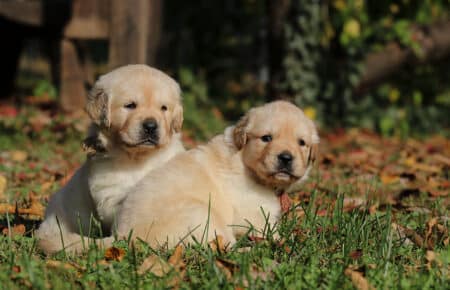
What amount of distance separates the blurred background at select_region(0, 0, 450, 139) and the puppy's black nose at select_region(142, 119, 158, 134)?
11.1ft

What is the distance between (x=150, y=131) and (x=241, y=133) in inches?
20.9

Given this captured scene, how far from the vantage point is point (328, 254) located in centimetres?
349

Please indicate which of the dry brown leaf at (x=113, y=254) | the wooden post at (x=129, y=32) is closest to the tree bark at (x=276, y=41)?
the wooden post at (x=129, y=32)

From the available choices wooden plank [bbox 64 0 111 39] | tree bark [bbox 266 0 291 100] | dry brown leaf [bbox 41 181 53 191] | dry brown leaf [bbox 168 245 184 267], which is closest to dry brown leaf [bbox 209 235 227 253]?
dry brown leaf [bbox 168 245 184 267]

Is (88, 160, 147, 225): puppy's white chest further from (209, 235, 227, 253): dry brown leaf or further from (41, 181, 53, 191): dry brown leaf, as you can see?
(41, 181, 53, 191): dry brown leaf

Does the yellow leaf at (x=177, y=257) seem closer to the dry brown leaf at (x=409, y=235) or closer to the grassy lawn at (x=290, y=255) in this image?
the grassy lawn at (x=290, y=255)

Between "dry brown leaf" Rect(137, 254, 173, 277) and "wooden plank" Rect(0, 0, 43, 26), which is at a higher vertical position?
"wooden plank" Rect(0, 0, 43, 26)

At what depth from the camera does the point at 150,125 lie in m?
4.15

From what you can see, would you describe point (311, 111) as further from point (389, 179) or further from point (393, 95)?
point (389, 179)

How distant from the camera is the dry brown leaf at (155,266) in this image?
3.15 meters

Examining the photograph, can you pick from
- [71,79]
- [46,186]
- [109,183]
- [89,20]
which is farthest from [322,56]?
[109,183]

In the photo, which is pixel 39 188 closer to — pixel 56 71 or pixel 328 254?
pixel 328 254

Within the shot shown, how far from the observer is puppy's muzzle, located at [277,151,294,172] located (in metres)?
3.88

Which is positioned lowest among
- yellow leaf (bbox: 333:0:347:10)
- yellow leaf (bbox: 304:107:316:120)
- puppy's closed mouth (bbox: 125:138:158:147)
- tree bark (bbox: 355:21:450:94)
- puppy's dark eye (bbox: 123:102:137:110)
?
yellow leaf (bbox: 304:107:316:120)
